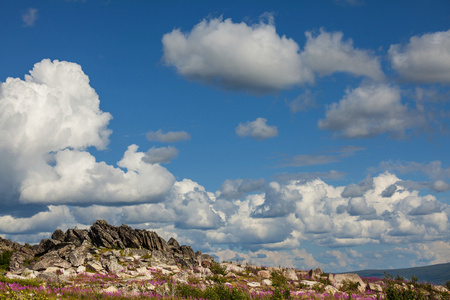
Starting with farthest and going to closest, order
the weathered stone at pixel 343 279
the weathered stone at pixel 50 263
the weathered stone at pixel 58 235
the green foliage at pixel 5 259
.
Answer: the weathered stone at pixel 58 235, the green foliage at pixel 5 259, the weathered stone at pixel 50 263, the weathered stone at pixel 343 279

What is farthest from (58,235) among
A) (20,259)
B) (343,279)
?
(343,279)

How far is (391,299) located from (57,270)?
3187 cm

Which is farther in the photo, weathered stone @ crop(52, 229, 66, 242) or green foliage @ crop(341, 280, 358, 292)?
weathered stone @ crop(52, 229, 66, 242)

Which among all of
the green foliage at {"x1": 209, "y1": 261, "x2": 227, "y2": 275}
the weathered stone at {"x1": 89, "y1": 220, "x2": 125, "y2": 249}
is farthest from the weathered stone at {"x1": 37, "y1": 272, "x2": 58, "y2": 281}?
the green foliage at {"x1": 209, "y1": 261, "x2": 227, "y2": 275}

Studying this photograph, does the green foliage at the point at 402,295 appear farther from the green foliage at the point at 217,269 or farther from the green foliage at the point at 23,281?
the green foliage at the point at 23,281

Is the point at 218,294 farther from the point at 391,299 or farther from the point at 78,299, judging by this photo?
the point at 391,299

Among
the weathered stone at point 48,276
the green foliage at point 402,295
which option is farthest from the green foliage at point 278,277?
the weathered stone at point 48,276

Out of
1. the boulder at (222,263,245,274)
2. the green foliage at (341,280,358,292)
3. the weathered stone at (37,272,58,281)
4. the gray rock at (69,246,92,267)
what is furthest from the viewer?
the boulder at (222,263,245,274)

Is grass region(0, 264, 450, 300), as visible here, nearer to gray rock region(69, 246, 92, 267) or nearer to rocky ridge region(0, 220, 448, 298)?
rocky ridge region(0, 220, 448, 298)

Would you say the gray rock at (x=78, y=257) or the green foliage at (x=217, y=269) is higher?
the gray rock at (x=78, y=257)

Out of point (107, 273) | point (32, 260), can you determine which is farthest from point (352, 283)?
point (32, 260)

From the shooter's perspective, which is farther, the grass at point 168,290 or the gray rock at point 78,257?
the gray rock at point 78,257

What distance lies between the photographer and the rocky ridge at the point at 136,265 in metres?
39.7

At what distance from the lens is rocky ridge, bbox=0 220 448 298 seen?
39.7m
